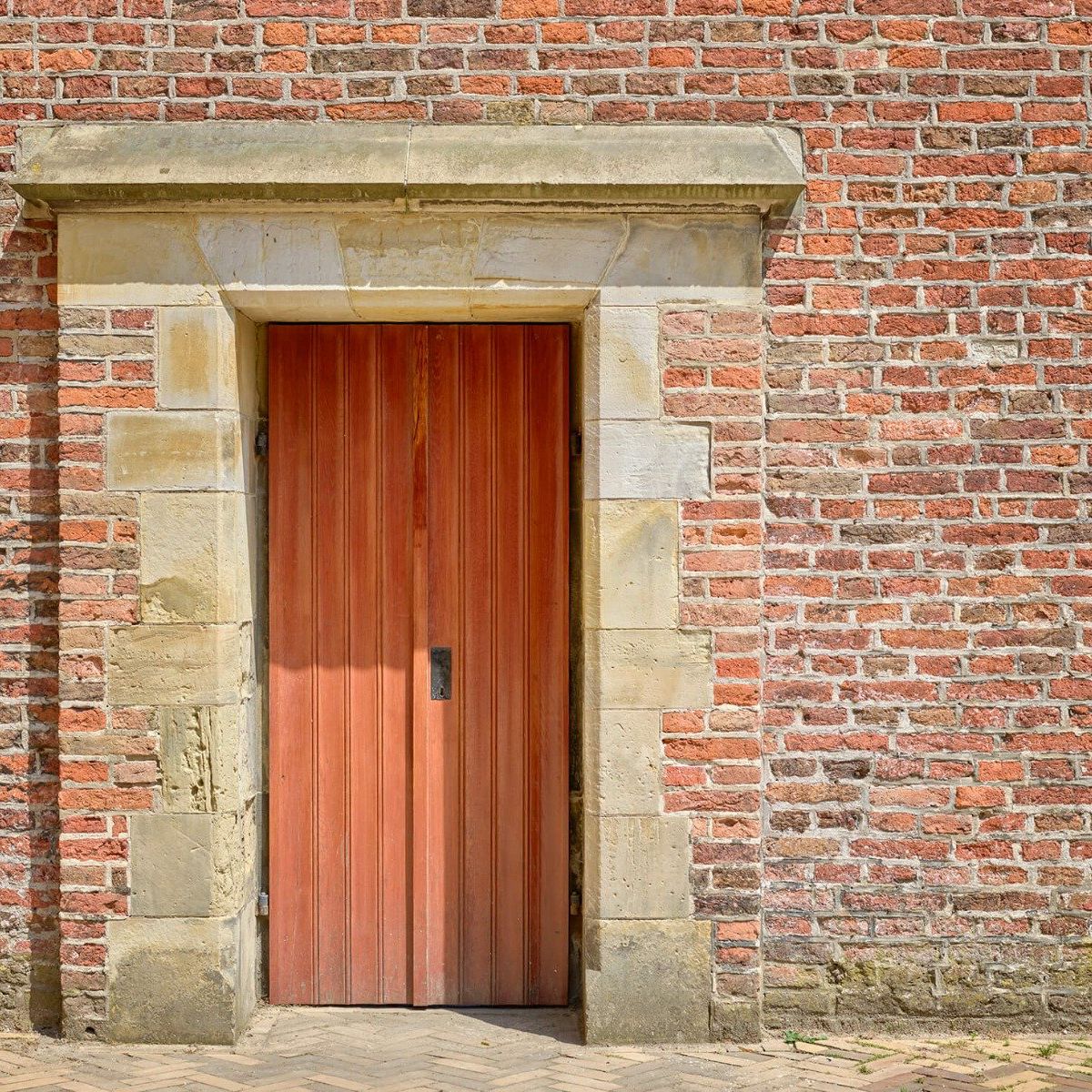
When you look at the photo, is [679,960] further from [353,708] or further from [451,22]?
[451,22]

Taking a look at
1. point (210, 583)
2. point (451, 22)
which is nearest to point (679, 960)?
point (210, 583)

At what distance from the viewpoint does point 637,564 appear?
4301 millimetres

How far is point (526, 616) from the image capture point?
4.70 meters

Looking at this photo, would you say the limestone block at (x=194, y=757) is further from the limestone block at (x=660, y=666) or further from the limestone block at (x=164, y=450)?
the limestone block at (x=660, y=666)

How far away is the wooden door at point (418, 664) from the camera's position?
Answer: 4.67 meters

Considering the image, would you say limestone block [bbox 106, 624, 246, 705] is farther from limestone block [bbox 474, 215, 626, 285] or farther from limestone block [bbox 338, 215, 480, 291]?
limestone block [bbox 474, 215, 626, 285]

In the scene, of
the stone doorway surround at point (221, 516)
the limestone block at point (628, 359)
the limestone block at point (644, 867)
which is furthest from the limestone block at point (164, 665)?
the limestone block at point (628, 359)

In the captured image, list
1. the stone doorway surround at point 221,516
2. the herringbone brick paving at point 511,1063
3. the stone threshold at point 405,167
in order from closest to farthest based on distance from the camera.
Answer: the herringbone brick paving at point 511,1063, the stone threshold at point 405,167, the stone doorway surround at point 221,516

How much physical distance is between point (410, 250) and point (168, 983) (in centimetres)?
257

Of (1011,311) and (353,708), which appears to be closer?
(1011,311)

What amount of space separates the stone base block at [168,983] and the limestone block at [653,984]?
125 centimetres

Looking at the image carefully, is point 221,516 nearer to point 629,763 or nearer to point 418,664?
point 418,664

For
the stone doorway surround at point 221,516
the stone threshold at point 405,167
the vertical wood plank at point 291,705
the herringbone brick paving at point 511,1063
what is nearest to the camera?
the herringbone brick paving at point 511,1063

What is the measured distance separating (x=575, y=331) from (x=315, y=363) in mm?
953
